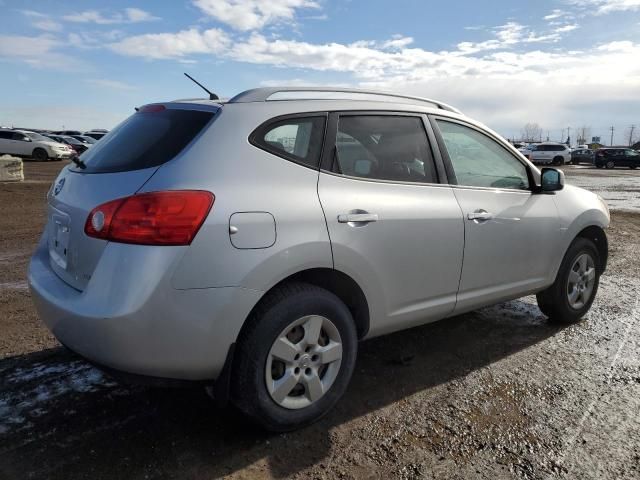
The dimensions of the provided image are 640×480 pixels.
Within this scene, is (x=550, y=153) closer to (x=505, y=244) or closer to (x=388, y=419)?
(x=505, y=244)

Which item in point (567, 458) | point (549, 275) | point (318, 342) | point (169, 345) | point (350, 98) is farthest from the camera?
point (549, 275)

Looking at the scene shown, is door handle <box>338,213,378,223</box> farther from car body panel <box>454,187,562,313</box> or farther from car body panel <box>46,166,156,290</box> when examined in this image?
car body panel <box>46,166,156,290</box>

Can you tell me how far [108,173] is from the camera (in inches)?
105

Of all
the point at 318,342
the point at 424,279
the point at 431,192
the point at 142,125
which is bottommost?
the point at 318,342

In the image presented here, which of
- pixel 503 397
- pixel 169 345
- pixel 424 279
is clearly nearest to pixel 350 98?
pixel 424 279

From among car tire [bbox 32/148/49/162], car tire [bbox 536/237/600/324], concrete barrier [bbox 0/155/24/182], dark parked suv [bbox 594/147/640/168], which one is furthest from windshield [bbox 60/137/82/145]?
car tire [bbox 536/237/600/324]

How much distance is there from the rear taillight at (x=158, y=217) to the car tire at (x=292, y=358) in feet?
1.74

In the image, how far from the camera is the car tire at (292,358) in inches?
100

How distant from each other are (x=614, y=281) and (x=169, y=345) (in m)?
5.44

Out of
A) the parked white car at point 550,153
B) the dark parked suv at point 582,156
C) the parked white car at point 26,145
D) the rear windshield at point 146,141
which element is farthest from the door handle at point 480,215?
the dark parked suv at point 582,156

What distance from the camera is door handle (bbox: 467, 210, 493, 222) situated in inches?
138

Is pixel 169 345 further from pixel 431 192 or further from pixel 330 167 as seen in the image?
pixel 431 192

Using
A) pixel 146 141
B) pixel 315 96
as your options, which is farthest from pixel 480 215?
pixel 146 141

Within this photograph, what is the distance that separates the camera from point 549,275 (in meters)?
4.23
